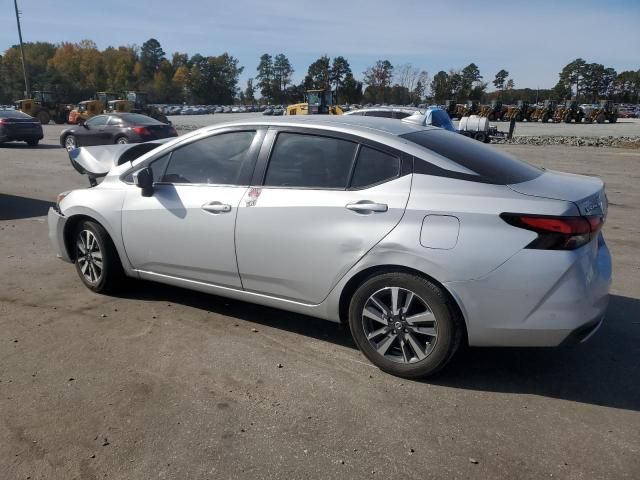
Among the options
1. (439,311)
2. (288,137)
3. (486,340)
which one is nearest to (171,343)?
(288,137)

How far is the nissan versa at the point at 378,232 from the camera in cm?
307

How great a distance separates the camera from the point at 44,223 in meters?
7.74

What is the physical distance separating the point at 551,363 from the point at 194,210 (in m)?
2.79

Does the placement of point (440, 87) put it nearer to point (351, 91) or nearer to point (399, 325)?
point (351, 91)

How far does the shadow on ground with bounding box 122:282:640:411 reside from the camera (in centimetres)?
335

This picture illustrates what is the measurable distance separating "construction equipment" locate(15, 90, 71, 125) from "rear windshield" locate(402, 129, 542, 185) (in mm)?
43205

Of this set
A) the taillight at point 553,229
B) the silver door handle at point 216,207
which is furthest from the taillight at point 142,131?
the taillight at point 553,229

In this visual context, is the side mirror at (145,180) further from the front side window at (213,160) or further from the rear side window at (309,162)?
the rear side window at (309,162)

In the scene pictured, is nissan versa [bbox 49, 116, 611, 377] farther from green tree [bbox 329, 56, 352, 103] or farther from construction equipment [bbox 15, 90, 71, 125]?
green tree [bbox 329, 56, 352, 103]

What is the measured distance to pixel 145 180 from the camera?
4266mm

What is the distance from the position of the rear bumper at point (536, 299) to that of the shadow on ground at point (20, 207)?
290 inches

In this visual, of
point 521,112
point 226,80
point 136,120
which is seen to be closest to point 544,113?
point 521,112

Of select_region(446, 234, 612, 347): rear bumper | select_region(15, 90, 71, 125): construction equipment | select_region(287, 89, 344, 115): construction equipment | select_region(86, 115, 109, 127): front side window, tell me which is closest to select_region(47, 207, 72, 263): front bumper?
select_region(446, 234, 612, 347): rear bumper

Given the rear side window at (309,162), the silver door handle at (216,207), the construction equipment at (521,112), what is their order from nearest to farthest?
the rear side window at (309,162) → the silver door handle at (216,207) → the construction equipment at (521,112)
